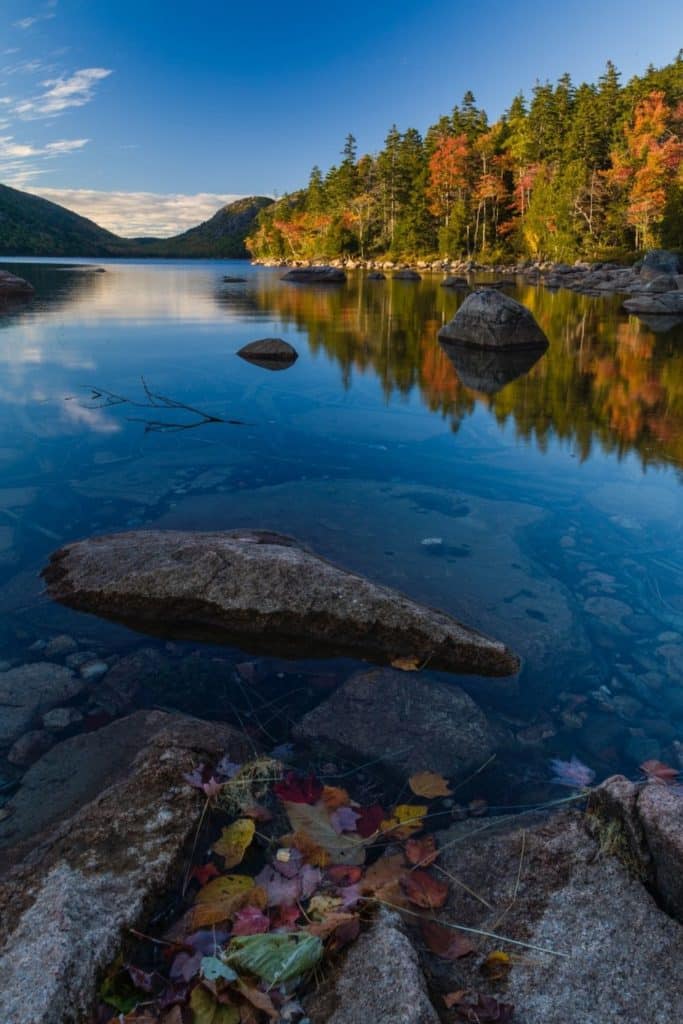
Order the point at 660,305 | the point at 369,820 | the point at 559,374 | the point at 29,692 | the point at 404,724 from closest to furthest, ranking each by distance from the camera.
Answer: the point at 369,820
the point at 404,724
the point at 29,692
the point at 559,374
the point at 660,305

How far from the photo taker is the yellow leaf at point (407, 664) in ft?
12.6

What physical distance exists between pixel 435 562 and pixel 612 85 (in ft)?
244

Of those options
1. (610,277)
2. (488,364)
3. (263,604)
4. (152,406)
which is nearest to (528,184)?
(610,277)

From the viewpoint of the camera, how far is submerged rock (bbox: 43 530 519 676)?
13.1 ft

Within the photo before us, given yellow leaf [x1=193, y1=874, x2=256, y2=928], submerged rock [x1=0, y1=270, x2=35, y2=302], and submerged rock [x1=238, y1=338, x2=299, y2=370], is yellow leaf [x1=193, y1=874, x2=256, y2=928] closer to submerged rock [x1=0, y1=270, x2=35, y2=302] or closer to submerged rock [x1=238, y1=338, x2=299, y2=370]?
submerged rock [x1=238, y1=338, x2=299, y2=370]

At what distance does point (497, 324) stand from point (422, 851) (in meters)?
15.9

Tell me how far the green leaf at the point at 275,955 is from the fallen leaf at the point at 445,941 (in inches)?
15.5

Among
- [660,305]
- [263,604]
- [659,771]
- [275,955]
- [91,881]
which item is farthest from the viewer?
[660,305]

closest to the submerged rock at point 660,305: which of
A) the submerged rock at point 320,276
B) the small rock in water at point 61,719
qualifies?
the submerged rock at point 320,276

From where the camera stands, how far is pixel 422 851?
8.38ft

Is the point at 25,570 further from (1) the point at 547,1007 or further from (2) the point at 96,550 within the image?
(1) the point at 547,1007

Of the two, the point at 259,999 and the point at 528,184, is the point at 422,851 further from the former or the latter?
the point at 528,184

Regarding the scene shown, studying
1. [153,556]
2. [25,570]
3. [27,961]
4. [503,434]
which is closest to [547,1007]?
[27,961]

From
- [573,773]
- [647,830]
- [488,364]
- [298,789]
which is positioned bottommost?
[573,773]
